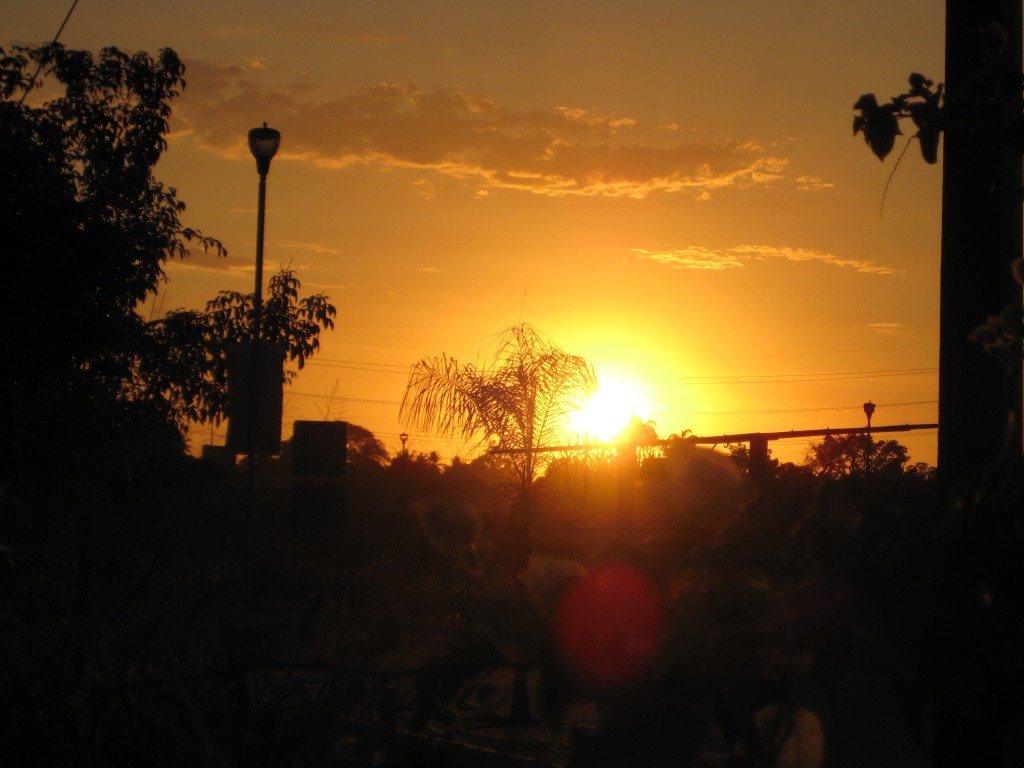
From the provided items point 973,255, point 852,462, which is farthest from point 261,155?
point 852,462

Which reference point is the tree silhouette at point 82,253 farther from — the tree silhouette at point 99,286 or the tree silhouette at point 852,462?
the tree silhouette at point 852,462

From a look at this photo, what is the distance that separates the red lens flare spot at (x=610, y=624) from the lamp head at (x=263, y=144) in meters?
12.8

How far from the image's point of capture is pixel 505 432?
11.7 metres

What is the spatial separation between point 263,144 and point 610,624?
12.8 meters

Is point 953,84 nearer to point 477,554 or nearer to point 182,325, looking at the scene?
point 477,554

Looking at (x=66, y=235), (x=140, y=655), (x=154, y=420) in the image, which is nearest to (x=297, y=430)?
(x=154, y=420)

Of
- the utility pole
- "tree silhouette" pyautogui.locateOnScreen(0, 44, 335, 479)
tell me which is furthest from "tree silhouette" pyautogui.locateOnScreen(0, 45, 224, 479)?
the utility pole

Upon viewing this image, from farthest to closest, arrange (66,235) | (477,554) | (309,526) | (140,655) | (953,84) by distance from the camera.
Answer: (66,235) < (309,526) < (953,84) < (140,655) < (477,554)

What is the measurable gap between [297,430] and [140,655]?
11.2 m

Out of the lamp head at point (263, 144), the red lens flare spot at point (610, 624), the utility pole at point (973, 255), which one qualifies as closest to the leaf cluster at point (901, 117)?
the utility pole at point (973, 255)

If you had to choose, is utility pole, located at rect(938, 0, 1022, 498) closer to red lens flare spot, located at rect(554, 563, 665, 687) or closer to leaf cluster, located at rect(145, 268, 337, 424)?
red lens flare spot, located at rect(554, 563, 665, 687)

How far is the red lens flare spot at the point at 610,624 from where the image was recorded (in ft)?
3.58

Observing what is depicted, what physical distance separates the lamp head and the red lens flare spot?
41.9ft

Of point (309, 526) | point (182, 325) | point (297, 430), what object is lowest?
point (309, 526)
